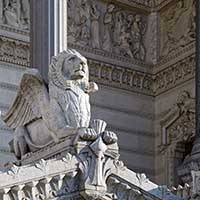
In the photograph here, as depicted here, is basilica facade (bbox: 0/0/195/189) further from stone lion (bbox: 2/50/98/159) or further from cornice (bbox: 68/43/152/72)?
stone lion (bbox: 2/50/98/159)

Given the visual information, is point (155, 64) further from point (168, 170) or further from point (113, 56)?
point (168, 170)

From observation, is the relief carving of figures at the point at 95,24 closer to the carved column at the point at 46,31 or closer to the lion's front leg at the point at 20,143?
the carved column at the point at 46,31

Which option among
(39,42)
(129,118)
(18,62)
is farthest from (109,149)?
(129,118)

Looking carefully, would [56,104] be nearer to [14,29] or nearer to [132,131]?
[14,29]

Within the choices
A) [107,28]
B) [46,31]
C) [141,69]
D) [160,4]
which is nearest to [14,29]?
[107,28]

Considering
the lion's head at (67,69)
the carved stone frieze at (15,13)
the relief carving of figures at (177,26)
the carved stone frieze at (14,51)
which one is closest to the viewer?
the lion's head at (67,69)

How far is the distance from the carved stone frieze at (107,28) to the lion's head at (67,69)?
973 centimetres

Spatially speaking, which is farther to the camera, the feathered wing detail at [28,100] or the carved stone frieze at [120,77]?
the carved stone frieze at [120,77]

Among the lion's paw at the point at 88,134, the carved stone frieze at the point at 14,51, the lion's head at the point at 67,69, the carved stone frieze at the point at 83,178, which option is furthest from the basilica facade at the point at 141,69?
the lion's paw at the point at 88,134

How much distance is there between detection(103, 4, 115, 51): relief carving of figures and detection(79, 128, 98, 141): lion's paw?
1156cm

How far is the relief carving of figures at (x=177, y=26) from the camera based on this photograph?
23203 mm

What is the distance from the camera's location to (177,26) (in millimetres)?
23688

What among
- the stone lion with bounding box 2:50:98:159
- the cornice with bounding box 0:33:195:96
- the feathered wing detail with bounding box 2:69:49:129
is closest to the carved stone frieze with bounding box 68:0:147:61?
the cornice with bounding box 0:33:195:96

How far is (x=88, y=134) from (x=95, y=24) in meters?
11.8
